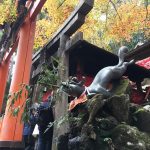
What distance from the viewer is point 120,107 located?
4.68m

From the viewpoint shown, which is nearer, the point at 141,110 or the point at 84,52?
the point at 141,110

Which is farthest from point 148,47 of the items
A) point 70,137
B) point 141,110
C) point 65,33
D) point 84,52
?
point 70,137

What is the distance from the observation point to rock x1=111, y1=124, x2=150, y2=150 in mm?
4121

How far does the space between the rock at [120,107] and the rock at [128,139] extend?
31 cm

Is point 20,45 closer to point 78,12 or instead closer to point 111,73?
point 78,12

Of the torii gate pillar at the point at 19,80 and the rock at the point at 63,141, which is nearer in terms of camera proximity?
the rock at the point at 63,141

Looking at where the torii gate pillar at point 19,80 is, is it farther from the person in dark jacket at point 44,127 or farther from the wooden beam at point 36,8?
the person in dark jacket at point 44,127

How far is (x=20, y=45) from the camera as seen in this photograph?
848cm

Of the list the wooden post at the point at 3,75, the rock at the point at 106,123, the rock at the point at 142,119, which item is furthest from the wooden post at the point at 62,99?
the wooden post at the point at 3,75

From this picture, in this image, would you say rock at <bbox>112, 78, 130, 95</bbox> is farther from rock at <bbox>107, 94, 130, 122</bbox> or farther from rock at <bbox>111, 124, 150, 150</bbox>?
rock at <bbox>111, 124, 150, 150</bbox>

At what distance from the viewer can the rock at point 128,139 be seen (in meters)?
4.12

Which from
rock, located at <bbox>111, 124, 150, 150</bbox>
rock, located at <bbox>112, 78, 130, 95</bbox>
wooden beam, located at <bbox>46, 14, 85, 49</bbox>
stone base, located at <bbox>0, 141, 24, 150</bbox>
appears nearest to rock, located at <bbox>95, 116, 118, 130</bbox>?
rock, located at <bbox>111, 124, 150, 150</bbox>

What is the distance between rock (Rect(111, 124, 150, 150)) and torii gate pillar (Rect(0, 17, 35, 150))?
359 centimetres

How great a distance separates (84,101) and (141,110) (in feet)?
3.46
